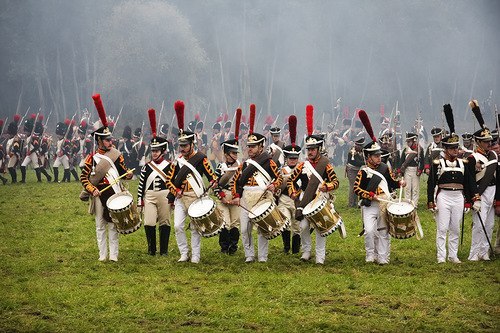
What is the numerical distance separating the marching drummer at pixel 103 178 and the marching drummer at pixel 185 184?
76 centimetres

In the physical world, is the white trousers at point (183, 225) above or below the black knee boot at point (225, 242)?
above

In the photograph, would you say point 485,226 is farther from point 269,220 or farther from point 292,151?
point 269,220

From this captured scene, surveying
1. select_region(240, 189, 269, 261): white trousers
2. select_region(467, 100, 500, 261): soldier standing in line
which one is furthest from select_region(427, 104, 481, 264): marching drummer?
select_region(240, 189, 269, 261): white trousers

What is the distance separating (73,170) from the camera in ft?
114

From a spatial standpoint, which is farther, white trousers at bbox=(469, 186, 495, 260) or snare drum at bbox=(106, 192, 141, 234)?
white trousers at bbox=(469, 186, 495, 260)

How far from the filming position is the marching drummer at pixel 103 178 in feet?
46.9

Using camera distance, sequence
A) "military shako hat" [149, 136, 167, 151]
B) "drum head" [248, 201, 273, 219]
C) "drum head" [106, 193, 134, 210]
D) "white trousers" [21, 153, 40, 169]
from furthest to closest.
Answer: "white trousers" [21, 153, 40, 169]
"military shako hat" [149, 136, 167, 151]
"drum head" [106, 193, 134, 210]
"drum head" [248, 201, 273, 219]

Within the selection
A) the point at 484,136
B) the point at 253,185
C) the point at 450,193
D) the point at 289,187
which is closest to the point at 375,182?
the point at 450,193

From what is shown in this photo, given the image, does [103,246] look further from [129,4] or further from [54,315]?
[129,4]

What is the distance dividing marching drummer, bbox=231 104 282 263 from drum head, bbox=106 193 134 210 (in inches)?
64.8

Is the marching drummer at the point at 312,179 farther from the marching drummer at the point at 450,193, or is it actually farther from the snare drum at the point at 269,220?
the marching drummer at the point at 450,193

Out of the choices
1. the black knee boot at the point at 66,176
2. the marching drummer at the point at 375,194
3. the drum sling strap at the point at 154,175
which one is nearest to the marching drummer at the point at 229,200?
the drum sling strap at the point at 154,175

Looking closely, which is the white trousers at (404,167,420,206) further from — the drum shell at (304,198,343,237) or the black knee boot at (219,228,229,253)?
the drum shell at (304,198,343,237)

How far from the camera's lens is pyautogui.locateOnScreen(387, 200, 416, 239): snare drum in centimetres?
1333
